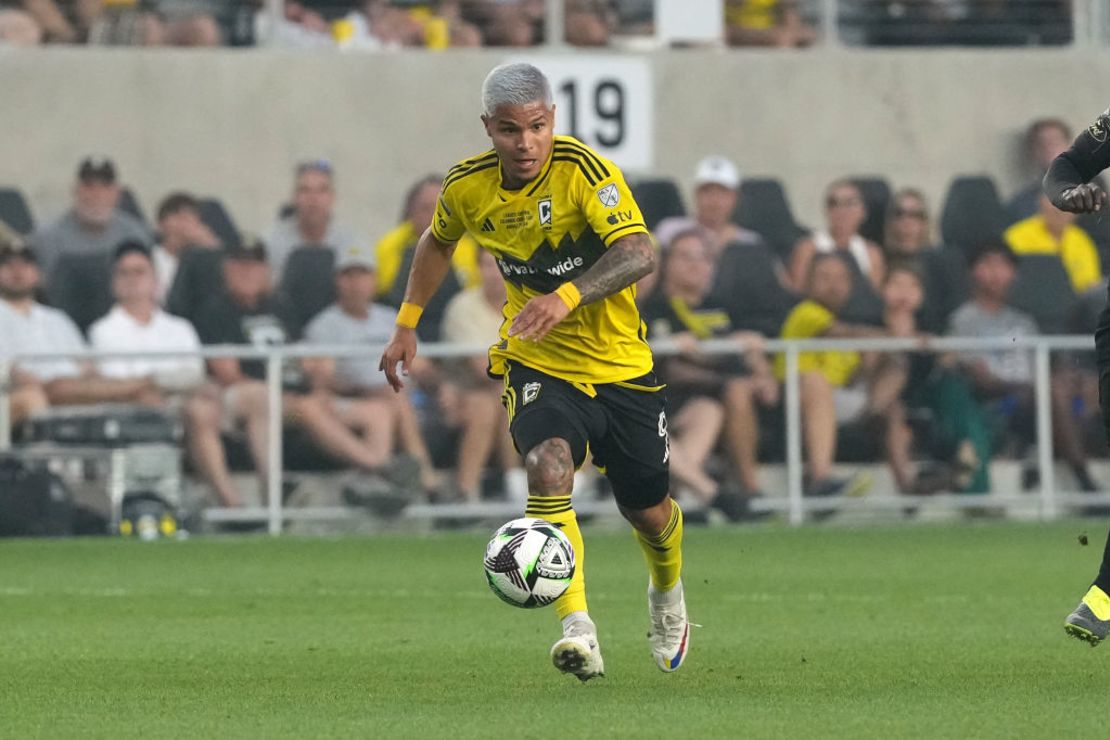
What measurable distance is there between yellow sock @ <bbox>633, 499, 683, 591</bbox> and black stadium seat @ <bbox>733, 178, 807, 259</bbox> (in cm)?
1089

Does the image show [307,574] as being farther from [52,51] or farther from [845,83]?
[845,83]

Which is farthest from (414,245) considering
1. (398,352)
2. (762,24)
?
(398,352)

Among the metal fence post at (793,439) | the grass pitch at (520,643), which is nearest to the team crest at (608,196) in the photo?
the grass pitch at (520,643)

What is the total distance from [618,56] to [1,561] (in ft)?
22.8

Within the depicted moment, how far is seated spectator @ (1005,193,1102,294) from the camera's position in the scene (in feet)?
61.6

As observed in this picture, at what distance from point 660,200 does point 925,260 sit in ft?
7.26

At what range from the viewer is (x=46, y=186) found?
1939cm

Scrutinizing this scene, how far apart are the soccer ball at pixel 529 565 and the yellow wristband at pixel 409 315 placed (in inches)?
48.3

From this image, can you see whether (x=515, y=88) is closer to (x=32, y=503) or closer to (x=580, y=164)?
(x=580, y=164)

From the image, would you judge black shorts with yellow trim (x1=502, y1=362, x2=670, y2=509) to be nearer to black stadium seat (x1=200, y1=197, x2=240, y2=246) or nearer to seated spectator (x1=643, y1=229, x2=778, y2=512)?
seated spectator (x1=643, y1=229, x2=778, y2=512)

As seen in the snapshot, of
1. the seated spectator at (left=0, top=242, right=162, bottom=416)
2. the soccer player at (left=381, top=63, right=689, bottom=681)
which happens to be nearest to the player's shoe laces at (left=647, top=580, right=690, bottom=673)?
the soccer player at (left=381, top=63, right=689, bottom=681)

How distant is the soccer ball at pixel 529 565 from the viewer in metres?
7.50

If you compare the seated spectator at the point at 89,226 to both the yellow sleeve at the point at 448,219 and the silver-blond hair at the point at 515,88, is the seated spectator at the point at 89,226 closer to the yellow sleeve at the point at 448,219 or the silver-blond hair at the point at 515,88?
the yellow sleeve at the point at 448,219

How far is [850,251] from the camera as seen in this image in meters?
18.2
